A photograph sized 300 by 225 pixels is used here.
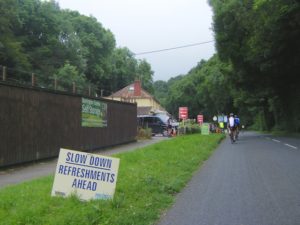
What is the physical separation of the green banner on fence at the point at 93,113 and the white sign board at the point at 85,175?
15891mm

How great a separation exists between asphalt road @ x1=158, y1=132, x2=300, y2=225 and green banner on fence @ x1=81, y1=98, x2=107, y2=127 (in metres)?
10.2

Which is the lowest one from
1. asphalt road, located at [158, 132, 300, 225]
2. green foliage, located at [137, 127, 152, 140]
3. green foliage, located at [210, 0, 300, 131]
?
asphalt road, located at [158, 132, 300, 225]

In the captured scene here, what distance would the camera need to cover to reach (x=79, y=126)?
77.9 ft

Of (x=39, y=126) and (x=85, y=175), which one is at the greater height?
(x=39, y=126)

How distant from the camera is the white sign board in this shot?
27.4ft

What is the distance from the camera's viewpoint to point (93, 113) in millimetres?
26109

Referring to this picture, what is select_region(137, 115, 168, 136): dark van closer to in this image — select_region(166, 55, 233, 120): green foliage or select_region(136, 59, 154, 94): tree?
select_region(166, 55, 233, 120): green foliage

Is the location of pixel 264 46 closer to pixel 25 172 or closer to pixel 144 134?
pixel 144 134

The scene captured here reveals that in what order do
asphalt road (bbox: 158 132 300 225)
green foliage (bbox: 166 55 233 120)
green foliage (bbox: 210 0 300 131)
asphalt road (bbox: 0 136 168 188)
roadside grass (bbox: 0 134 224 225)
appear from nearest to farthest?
1. roadside grass (bbox: 0 134 224 225)
2. asphalt road (bbox: 158 132 300 225)
3. asphalt road (bbox: 0 136 168 188)
4. green foliage (bbox: 210 0 300 131)
5. green foliage (bbox: 166 55 233 120)

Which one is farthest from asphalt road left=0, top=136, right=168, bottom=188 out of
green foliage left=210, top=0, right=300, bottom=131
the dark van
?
the dark van

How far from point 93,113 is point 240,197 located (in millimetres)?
17008

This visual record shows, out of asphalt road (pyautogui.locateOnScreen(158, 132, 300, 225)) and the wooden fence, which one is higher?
the wooden fence

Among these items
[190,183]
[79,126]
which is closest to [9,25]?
[79,126]

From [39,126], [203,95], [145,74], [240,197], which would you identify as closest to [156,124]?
[39,126]
